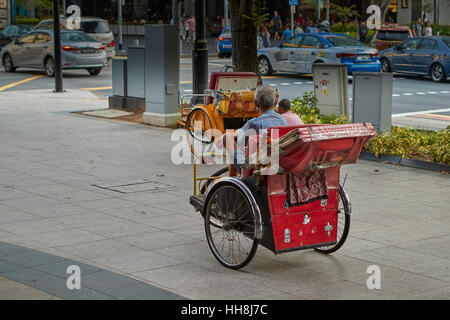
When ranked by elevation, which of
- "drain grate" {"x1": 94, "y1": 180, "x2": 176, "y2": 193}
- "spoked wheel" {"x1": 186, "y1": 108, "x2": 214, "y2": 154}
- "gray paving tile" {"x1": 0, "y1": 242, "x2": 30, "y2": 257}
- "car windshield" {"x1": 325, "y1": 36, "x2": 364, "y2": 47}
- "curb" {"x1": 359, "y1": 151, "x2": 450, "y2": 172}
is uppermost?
"car windshield" {"x1": 325, "y1": 36, "x2": 364, "y2": 47}

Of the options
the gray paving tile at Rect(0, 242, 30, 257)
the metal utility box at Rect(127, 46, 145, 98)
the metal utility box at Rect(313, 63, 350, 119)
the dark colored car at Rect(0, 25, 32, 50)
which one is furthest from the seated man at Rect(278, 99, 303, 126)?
the dark colored car at Rect(0, 25, 32, 50)

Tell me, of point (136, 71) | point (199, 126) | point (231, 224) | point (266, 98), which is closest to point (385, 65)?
point (136, 71)

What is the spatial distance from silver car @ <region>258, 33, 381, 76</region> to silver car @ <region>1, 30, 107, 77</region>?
18.0 feet

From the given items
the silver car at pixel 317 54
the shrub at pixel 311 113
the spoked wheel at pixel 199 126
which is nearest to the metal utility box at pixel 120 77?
the shrub at pixel 311 113

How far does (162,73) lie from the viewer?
606 inches

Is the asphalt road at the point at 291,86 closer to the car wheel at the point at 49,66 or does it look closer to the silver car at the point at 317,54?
the car wheel at the point at 49,66

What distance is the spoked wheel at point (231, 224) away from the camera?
22.0 feet

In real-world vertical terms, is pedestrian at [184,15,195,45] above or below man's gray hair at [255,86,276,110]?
above

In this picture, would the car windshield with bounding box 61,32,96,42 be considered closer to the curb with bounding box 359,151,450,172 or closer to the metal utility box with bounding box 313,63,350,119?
the metal utility box with bounding box 313,63,350,119

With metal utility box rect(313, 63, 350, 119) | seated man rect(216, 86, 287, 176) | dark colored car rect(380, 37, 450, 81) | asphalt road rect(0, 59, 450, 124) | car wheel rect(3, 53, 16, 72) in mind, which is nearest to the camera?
seated man rect(216, 86, 287, 176)

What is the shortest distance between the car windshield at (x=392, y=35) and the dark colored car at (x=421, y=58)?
12.0ft

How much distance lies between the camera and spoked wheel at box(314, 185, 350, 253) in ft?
23.2
